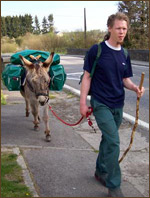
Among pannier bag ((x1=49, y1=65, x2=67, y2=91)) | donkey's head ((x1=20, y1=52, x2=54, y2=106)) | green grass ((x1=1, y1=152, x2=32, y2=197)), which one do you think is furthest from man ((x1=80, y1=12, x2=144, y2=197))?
pannier bag ((x1=49, y1=65, x2=67, y2=91))

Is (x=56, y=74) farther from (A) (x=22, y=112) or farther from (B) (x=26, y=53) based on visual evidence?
(A) (x=22, y=112)

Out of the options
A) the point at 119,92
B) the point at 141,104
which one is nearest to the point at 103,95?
the point at 119,92

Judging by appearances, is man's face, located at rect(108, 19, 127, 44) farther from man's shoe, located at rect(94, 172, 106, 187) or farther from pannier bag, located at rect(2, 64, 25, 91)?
pannier bag, located at rect(2, 64, 25, 91)

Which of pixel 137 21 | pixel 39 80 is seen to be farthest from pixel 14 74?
pixel 137 21

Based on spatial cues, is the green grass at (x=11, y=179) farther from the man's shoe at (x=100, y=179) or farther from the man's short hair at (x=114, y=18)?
the man's short hair at (x=114, y=18)

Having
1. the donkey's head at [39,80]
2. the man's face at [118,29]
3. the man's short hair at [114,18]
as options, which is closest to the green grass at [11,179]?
the donkey's head at [39,80]

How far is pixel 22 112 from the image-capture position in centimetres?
863

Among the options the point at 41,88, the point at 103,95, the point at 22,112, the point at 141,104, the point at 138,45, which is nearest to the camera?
the point at 103,95

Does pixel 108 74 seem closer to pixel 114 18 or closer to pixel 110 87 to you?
pixel 110 87

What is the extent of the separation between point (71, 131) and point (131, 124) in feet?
5.26

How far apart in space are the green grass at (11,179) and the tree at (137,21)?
24960 mm

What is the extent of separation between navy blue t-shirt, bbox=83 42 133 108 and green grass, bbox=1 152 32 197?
1.55 m

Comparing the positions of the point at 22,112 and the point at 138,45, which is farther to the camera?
Result: the point at 138,45

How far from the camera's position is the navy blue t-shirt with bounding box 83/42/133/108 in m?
3.75
